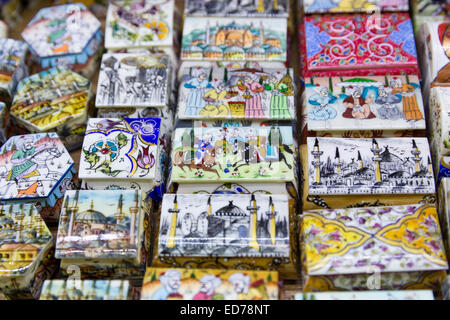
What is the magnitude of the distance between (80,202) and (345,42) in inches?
75.4

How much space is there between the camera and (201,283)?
8.87 ft

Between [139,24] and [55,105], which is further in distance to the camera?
[139,24]

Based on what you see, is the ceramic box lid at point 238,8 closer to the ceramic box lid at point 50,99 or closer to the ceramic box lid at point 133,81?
the ceramic box lid at point 133,81

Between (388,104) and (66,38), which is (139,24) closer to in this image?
(66,38)

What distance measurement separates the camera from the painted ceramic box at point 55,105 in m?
3.46

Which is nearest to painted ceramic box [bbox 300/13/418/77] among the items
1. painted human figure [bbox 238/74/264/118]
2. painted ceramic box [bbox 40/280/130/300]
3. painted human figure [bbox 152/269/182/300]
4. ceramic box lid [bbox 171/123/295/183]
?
painted human figure [bbox 238/74/264/118]

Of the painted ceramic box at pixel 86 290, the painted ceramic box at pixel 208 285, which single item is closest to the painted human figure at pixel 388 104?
the painted ceramic box at pixel 208 285

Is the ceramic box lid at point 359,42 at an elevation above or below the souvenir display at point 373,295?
above

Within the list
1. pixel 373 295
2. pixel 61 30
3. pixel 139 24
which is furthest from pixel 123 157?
pixel 373 295

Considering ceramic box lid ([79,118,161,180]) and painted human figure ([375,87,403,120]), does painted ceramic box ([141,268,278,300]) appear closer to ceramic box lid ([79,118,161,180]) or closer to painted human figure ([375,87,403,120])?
ceramic box lid ([79,118,161,180])

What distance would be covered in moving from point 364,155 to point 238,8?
58.0 inches

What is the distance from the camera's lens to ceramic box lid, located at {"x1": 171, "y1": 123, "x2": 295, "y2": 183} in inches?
121

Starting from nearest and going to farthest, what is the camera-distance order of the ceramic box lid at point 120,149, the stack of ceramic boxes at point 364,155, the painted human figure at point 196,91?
the stack of ceramic boxes at point 364,155 → the ceramic box lid at point 120,149 → the painted human figure at point 196,91

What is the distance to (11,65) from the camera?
12.2 feet
